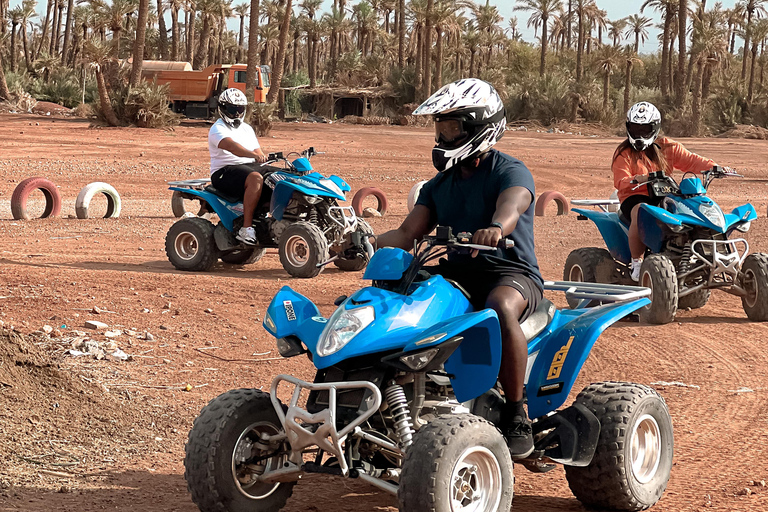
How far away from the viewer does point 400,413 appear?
12.7 feet

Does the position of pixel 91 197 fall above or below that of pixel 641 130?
below

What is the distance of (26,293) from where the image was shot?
8.66 metres

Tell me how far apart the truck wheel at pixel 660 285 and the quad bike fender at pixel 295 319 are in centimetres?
487

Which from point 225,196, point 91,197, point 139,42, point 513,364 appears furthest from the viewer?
point 139,42

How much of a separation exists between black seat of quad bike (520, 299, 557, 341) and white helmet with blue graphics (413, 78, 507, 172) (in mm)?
754

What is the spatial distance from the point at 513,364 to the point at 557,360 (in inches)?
16.0

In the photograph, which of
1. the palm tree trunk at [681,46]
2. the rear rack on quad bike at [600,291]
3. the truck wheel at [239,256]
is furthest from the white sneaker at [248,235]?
the palm tree trunk at [681,46]

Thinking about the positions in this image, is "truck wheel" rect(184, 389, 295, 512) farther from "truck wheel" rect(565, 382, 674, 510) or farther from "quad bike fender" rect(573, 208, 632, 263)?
"quad bike fender" rect(573, 208, 632, 263)

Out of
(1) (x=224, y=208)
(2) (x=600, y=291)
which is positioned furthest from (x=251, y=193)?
(2) (x=600, y=291)

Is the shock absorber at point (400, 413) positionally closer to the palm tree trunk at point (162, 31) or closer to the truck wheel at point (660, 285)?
the truck wheel at point (660, 285)

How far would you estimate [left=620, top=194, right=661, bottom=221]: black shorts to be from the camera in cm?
898

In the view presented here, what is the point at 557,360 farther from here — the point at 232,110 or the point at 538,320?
the point at 232,110

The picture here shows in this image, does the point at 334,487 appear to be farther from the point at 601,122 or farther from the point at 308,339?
the point at 601,122

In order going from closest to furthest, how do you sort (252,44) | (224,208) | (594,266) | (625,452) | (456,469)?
(456,469) < (625,452) < (594,266) < (224,208) < (252,44)
